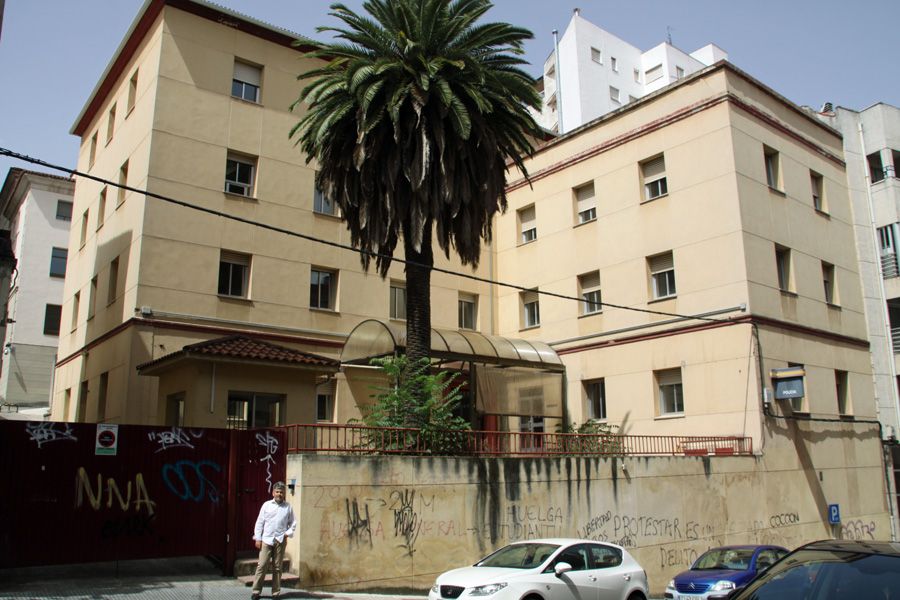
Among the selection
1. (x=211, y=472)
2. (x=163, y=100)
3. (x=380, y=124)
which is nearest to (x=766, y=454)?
(x=380, y=124)

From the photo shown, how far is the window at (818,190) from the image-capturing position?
27.3m

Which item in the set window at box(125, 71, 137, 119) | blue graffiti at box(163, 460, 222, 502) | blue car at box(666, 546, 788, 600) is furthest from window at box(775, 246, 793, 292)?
window at box(125, 71, 137, 119)

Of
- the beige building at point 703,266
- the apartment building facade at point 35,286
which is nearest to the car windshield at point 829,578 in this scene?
the beige building at point 703,266

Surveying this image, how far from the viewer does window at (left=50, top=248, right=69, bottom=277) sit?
40.2 metres

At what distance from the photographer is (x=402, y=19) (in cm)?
1756

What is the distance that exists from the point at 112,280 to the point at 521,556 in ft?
59.5

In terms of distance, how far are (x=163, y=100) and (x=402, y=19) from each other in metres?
9.22

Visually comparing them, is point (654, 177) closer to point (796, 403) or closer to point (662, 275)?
point (662, 275)

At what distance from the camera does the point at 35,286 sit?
1549 inches

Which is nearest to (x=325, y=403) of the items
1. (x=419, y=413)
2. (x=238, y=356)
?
(x=238, y=356)

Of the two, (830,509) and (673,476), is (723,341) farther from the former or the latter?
(830,509)

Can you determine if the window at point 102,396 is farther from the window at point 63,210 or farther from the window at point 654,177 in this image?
the window at point 63,210

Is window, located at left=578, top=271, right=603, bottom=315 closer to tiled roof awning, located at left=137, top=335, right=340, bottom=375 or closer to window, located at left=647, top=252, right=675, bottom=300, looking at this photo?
window, located at left=647, top=252, right=675, bottom=300

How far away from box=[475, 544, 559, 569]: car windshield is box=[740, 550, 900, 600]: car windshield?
627 centimetres
